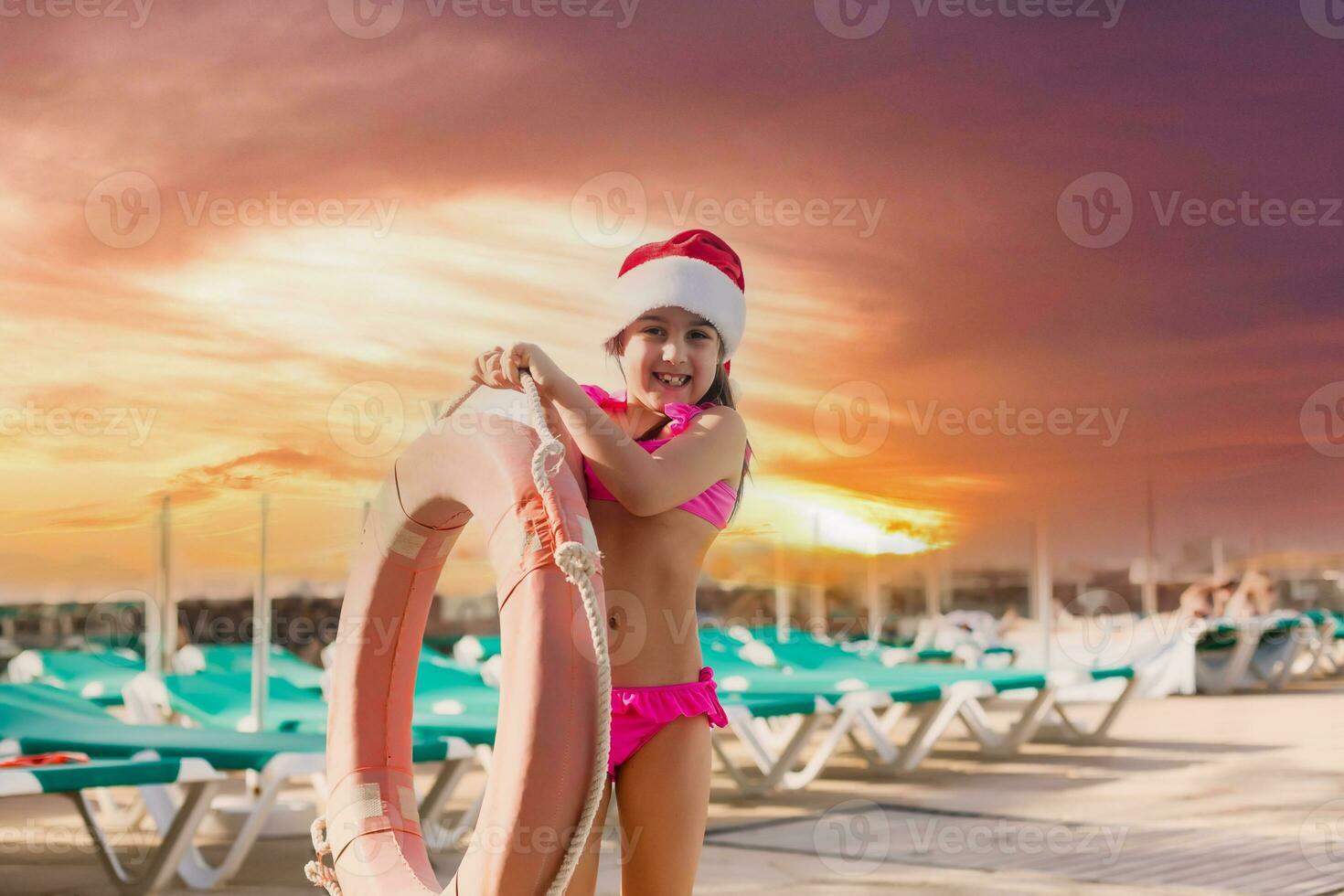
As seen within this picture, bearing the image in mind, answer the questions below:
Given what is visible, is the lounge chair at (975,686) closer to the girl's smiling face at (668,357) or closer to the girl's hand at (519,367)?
the girl's smiling face at (668,357)

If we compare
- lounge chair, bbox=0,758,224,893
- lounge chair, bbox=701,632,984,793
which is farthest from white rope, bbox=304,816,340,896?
lounge chair, bbox=701,632,984,793

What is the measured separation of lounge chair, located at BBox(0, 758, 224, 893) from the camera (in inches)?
136

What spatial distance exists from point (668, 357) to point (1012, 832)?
11.6 feet

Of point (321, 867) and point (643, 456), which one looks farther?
point (321, 867)

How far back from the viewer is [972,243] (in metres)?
7.27

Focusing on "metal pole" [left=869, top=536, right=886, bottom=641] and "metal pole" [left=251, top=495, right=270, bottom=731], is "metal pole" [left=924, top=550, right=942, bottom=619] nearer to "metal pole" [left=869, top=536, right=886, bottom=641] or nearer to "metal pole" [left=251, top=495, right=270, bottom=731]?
"metal pole" [left=869, top=536, right=886, bottom=641]

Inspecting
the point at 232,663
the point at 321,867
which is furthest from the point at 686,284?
the point at 232,663

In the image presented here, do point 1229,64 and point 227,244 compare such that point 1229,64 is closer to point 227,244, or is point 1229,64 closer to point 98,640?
point 227,244

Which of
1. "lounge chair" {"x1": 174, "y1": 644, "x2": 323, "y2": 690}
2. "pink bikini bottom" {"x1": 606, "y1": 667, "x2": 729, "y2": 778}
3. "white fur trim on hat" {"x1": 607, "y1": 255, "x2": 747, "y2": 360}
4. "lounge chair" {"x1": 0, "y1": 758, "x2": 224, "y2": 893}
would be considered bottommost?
"lounge chair" {"x1": 0, "y1": 758, "x2": 224, "y2": 893}

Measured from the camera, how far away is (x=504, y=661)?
1.80m

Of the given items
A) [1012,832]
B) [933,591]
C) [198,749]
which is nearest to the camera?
[198,749]

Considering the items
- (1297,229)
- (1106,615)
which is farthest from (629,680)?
(1106,615)

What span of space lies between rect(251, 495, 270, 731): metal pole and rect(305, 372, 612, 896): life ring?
2.85 metres

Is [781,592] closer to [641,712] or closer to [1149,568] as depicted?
[1149,568]
